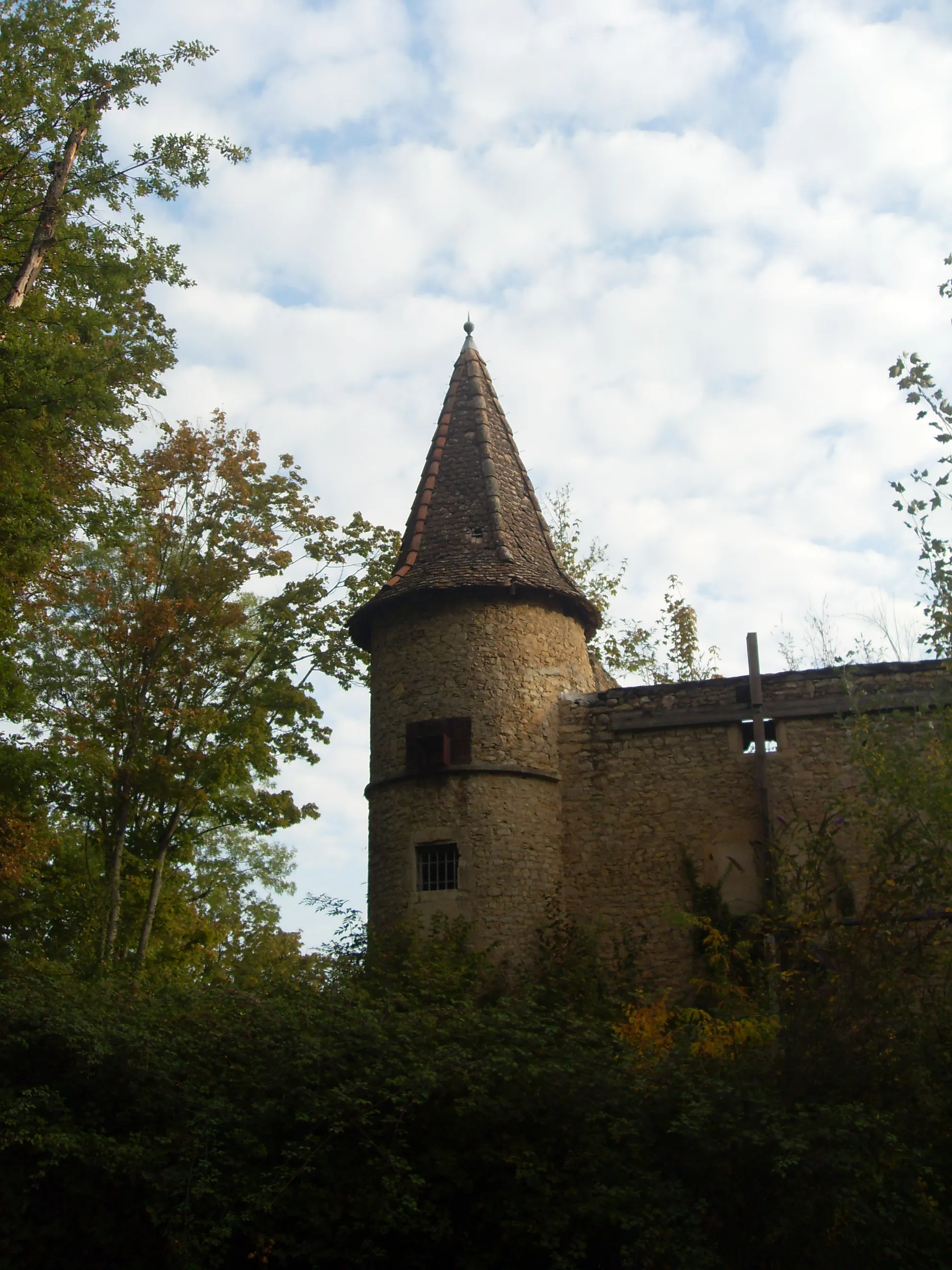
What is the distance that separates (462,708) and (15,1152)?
788 cm

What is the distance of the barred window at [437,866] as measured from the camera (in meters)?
15.4

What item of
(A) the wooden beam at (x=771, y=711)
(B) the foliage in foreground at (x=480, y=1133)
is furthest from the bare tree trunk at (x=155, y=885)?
(B) the foliage in foreground at (x=480, y=1133)

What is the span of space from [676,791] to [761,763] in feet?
3.70

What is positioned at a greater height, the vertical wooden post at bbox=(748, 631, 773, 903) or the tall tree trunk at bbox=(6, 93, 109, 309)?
the tall tree trunk at bbox=(6, 93, 109, 309)

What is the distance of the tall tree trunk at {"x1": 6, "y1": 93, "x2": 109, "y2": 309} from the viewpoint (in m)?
14.7

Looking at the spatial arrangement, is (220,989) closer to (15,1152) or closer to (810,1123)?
(15,1152)

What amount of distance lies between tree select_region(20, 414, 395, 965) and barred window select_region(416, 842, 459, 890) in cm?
402

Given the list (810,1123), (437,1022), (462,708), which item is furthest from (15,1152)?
(462,708)

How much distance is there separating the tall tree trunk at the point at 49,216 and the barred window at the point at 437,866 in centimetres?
797

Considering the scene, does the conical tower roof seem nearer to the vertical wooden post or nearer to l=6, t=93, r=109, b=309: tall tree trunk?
the vertical wooden post

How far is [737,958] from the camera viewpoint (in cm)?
1460

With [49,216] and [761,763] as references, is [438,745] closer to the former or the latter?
[761,763]

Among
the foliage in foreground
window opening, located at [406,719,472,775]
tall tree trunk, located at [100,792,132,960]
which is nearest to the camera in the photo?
the foliage in foreground

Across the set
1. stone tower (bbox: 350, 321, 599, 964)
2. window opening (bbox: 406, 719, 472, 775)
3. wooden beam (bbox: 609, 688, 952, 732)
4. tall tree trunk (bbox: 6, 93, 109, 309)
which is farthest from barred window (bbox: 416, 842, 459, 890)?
tall tree trunk (bbox: 6, 93, 109, 309)
